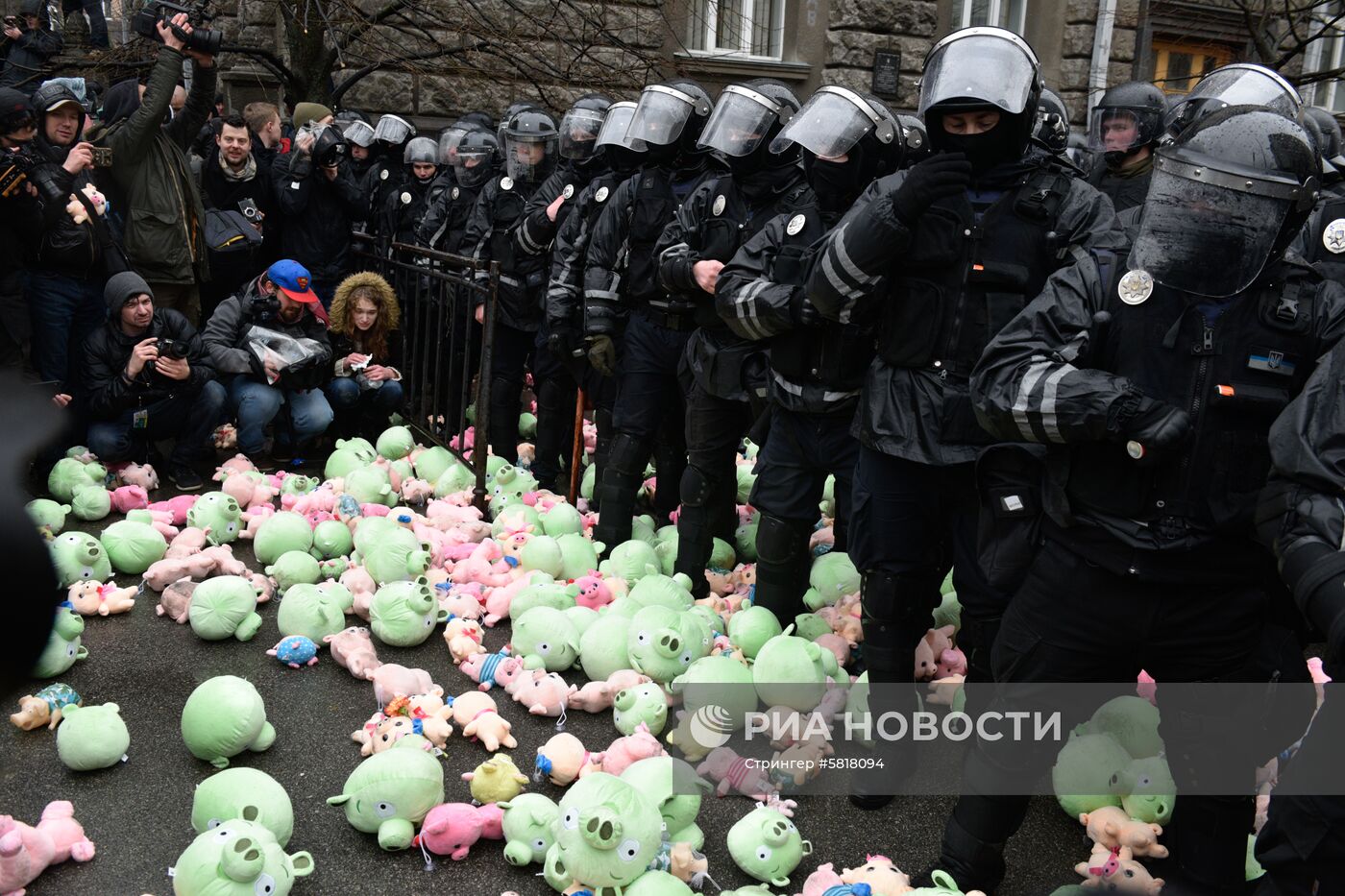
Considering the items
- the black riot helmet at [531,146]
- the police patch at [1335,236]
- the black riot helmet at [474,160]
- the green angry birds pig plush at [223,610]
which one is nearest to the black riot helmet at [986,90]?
the police patch at [1335,236]

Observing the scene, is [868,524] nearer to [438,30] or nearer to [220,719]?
[220,719]

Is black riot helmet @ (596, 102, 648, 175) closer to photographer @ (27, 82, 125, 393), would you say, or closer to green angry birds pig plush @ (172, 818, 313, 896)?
photographer @ (27, 82, 125, 393)

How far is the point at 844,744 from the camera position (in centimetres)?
422

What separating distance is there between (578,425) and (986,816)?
398 centimetres

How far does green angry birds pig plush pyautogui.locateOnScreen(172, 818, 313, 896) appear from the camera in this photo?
9.98ft

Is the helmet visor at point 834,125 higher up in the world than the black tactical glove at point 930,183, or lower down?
higher up

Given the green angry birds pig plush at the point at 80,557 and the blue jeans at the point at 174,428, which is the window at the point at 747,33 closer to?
the blue jeans at the point at 174,428

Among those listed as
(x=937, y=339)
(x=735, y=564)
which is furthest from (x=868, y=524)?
(x=735, y=564)

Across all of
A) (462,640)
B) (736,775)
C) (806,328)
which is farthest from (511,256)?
(736,775)

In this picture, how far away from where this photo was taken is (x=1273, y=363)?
110 inches

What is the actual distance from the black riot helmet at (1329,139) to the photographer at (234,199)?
1524 mm

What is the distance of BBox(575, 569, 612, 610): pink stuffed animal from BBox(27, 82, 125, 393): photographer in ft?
11.3

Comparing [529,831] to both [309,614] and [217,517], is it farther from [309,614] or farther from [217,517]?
[217,517]

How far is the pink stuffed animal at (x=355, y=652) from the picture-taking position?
4617 millimetres
